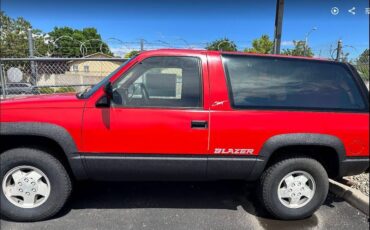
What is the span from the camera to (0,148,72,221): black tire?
2939 millimetres

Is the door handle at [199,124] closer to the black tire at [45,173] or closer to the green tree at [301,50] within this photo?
the black tire at [45,173]

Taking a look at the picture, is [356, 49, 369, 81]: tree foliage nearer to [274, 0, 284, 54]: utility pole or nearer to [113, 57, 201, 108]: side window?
[274, 0, 284, 54]: utility pole

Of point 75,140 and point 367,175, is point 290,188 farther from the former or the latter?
point 75,140

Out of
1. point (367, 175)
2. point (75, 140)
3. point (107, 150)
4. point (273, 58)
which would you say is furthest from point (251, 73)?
point (367, 175)

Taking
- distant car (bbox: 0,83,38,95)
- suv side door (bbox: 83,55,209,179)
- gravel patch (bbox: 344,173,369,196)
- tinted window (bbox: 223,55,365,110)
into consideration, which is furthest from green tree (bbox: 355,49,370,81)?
distant car (bbox: 0,83,38,95)

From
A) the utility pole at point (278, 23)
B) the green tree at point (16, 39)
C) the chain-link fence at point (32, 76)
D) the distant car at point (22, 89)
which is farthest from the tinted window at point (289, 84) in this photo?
the green tree at point (16, 39)

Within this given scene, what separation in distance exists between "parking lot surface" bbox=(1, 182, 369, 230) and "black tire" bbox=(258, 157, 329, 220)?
0.41 ft

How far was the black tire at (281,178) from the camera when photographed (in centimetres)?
314

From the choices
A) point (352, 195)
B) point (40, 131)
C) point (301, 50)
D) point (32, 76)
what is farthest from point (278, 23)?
point (301, 50)

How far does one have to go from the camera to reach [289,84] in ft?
10.2

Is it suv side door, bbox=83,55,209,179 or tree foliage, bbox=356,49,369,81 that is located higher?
tree foliage, bbox=356,49,369,81

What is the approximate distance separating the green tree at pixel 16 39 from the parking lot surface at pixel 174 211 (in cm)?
1230

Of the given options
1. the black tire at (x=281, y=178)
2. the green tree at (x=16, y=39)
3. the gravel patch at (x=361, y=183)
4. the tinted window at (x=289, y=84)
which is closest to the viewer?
the tinted window at (x=289, y=84)

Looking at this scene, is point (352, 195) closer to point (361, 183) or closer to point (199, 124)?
point (361, 183)
